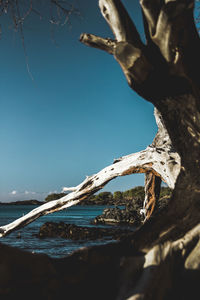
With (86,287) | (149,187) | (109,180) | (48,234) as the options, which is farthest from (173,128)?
(48,234)

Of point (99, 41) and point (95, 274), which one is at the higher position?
point (99, 41)

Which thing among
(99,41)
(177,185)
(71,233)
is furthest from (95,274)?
(71,233)

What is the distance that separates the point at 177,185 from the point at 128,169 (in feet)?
9.14

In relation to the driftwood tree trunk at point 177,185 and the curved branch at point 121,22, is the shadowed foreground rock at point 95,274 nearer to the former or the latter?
the driftwood tree trunk at point 177,185

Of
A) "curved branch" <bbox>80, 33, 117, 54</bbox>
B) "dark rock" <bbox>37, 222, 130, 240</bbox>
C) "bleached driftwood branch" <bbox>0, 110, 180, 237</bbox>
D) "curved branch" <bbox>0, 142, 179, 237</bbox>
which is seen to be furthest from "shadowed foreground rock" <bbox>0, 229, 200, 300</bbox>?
"dark rock" <bbox>37, 222, 130, 240</bbox>

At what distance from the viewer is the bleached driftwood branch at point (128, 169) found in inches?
194

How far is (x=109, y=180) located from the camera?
587 cm

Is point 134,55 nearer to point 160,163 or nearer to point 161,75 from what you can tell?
point 161,75

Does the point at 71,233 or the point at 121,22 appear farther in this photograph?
the point at 71,233

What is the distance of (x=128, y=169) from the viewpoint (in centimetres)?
558

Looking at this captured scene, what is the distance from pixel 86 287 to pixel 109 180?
378 cm

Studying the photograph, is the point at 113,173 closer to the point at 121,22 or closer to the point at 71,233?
the point at 121,22

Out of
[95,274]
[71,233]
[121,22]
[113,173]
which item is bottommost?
[71,233]

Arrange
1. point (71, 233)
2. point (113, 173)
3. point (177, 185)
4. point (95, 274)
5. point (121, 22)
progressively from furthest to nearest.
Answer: point (71, 233) → point (113, 173) → point (177, 185) → point (121, 22) → point (95, 274)
